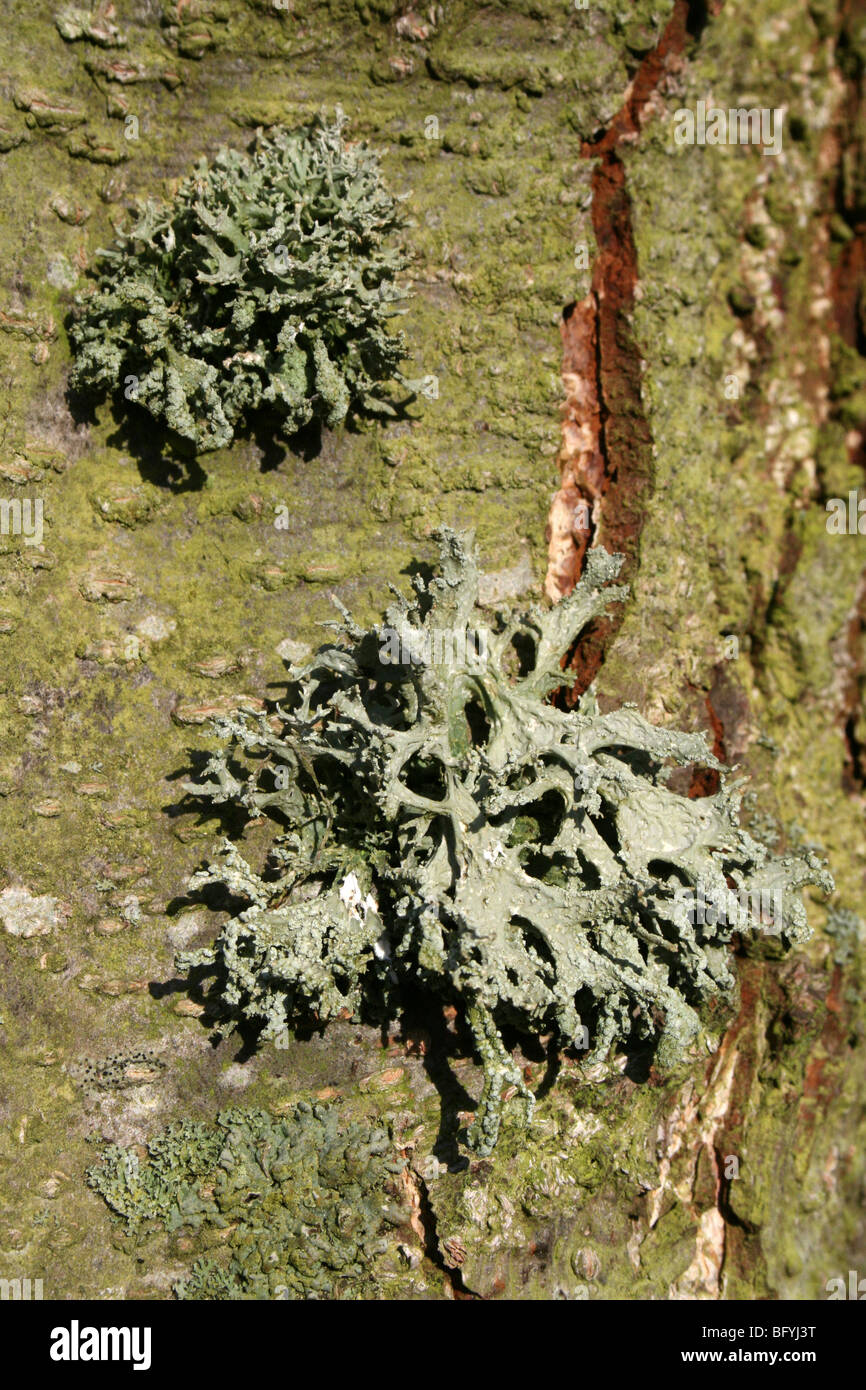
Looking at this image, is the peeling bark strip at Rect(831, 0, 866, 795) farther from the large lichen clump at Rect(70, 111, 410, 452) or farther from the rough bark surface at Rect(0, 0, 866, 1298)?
the large lichen clump at Rect(70, 111, 410, 452)

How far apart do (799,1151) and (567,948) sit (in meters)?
1.54

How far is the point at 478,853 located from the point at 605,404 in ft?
4.98

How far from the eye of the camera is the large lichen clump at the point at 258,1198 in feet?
9.29

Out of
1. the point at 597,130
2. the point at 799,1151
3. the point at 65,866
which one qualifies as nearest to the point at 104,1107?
the point at 65,866

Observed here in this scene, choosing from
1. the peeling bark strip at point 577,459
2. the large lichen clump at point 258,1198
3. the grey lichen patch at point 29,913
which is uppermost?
the peeling bark strip at point 577,459

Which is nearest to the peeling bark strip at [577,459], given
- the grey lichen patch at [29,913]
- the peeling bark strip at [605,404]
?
the peeling bark strip at [605,404]

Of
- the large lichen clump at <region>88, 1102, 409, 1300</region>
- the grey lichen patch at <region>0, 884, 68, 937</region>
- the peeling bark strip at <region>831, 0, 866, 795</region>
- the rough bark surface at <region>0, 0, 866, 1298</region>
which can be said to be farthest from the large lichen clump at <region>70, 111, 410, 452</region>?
the large lichen clump at <region>88, 1102, 409, 1300</region>

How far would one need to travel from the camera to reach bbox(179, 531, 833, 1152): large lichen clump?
2621 mm

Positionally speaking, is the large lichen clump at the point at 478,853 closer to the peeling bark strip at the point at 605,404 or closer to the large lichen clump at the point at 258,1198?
the peeling bark strip at the point at 605,404

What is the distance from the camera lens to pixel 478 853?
266cm

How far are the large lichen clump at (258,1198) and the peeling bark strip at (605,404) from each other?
158cm

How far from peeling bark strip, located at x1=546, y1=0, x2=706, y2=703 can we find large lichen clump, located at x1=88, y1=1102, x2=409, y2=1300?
1.58m

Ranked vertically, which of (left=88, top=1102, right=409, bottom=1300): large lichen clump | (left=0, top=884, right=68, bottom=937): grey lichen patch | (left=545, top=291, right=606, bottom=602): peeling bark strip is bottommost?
(left=88, top=1102, right=409, bottom=1300): large lichen clump

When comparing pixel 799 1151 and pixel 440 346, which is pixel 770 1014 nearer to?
pixel 799 1151
